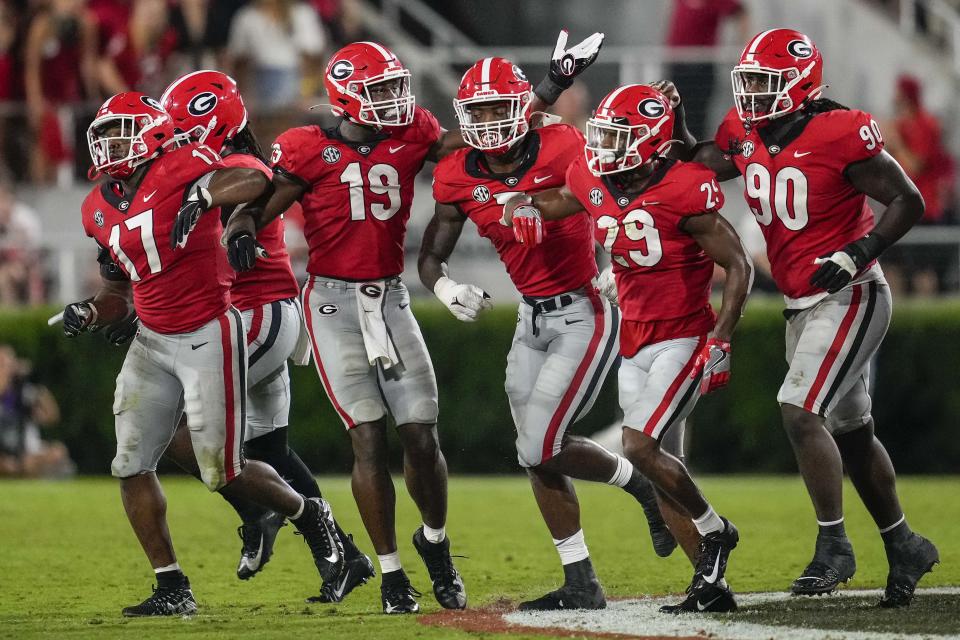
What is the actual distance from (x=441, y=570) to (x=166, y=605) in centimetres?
110

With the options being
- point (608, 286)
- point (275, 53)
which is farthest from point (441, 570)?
point (275, 53)

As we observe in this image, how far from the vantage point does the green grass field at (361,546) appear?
20.0ft

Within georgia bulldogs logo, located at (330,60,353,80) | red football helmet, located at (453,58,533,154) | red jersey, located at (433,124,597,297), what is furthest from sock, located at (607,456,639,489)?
georgia bulldogs logo, located at (330,60,353,80)

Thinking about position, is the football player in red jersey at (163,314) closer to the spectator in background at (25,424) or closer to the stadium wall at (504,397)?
the stadium wall at (504,397)

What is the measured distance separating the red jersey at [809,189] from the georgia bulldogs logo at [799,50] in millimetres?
243

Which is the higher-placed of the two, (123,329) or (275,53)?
(275,53)

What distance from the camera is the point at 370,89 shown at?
6.46m

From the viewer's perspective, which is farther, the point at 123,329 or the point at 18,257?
the point at 18,257

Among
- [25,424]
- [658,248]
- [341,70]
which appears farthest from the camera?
[25,424]

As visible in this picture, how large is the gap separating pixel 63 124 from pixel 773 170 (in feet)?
26.4

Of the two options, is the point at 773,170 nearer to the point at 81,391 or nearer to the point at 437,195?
the point at 437,195

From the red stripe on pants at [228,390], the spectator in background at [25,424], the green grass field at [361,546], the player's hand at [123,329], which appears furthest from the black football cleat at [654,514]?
the spectator in background at [25,424]

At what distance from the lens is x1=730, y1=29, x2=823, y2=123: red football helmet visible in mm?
6180

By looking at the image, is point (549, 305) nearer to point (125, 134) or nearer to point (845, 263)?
point (845, 263)
